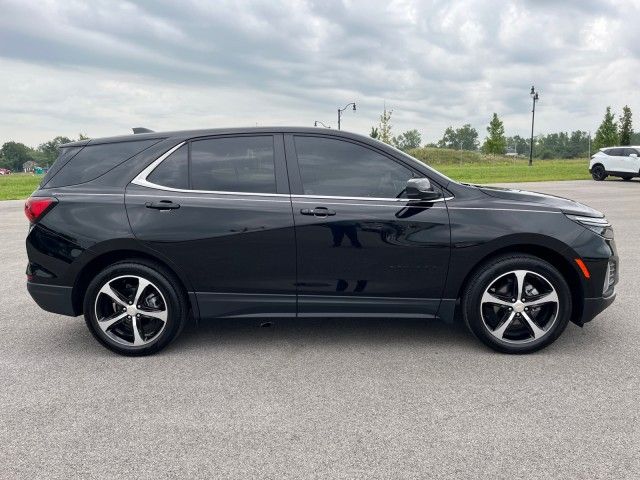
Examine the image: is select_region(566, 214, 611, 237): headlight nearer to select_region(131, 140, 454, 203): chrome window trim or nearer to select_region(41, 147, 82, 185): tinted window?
select_region(131, 140, 454, 203): chrome window trim

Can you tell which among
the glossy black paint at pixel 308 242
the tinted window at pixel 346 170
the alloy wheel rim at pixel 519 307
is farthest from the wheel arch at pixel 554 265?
the tinted window at pixel 346 170

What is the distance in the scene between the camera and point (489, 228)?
3.74m

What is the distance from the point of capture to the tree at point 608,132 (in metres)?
60.8

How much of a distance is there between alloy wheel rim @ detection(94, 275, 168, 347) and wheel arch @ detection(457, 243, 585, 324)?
91.3 inches

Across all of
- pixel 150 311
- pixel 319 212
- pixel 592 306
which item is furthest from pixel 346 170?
pixel 592 306

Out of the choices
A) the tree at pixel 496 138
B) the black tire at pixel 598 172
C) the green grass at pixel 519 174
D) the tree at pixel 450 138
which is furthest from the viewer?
the tree at pixel 450 138

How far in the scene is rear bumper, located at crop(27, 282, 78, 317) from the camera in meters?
3.90

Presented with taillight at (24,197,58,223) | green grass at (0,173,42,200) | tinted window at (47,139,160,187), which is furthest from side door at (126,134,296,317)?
green grass at (0,173,42,200)

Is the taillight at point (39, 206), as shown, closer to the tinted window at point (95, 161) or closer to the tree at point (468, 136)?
the tinted window at point (95, 161)

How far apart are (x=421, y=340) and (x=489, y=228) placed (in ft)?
3.56

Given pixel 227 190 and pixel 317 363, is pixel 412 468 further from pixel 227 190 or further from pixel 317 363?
pixel 227 190

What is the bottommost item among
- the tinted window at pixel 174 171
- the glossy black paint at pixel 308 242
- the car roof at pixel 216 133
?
the glossy black paint at pixel 308 242

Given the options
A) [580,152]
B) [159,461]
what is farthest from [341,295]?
[580,152]

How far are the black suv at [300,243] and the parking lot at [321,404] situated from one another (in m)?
0.33
